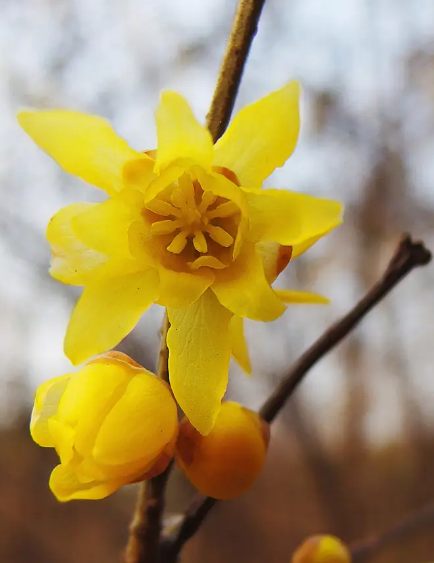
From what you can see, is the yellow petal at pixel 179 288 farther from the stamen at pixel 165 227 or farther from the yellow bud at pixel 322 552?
the yellow bud at pixel 322 552

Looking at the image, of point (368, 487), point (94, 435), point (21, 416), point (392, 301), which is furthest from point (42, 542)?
point (94, 435)

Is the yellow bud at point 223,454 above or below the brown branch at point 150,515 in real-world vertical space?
above

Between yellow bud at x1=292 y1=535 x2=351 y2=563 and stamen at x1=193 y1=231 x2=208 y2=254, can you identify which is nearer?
stamen at x1=193 y1=231 x2=208 y2=254

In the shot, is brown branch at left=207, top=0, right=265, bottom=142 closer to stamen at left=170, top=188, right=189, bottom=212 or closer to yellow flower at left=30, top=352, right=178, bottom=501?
stamen at left=170, top=188, right=189, bottom=212

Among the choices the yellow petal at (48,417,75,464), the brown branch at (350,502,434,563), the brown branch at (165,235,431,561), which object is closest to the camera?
the yellow petal at (48,417,75,464)

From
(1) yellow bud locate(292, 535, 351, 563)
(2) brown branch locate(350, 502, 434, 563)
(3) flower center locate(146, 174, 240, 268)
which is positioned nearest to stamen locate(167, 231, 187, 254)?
(3) flower center locate(146, 174, 240, 268)

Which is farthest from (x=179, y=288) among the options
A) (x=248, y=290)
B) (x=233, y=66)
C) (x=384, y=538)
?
(x=384, y=538)

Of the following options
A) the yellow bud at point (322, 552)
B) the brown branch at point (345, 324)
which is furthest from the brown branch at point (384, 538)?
the brown branch at point (345, 324)
